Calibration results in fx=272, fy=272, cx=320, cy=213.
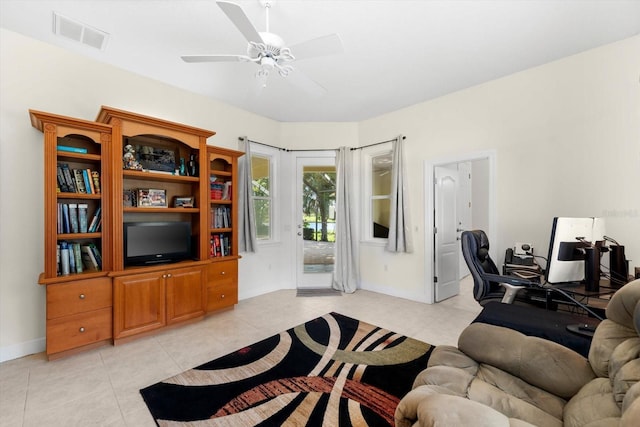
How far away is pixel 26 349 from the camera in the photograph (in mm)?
2412

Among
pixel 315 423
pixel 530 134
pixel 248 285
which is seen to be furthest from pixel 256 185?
pixel 530 134

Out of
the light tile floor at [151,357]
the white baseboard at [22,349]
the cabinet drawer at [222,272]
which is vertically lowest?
the light tile floor at [151,357]

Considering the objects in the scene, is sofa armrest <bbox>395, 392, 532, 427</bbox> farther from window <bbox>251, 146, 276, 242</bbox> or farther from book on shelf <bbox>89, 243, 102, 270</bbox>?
window <bbox>251, 146, 276, 242</bbox>

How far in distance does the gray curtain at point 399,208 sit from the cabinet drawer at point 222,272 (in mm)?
2273

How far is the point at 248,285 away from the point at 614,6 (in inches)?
184

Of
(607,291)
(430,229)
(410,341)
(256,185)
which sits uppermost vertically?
(256,185)

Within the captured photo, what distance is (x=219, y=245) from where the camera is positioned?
3.49m

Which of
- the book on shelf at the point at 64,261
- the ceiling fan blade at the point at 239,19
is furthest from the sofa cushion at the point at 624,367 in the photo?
the book on shelf at the point at 64,261

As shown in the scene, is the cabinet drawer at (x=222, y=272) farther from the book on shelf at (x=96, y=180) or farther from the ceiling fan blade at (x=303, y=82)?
the ceiling fan blade at (x=303, y=82)

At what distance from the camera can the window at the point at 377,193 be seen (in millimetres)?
4465

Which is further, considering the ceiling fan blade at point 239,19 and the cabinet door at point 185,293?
the cabinet door at point 185,293

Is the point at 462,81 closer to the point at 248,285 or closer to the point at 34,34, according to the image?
the point at 248,285

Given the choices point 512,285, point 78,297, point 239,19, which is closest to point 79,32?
point 239,19

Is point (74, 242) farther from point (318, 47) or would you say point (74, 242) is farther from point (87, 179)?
point (318, 47)
